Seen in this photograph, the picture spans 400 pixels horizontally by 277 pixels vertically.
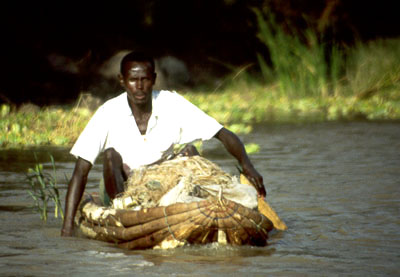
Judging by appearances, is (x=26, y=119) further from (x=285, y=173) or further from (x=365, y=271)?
(x=365, y=271)

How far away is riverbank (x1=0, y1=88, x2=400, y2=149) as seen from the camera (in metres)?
10.7

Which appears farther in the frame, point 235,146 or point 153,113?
point 153,113

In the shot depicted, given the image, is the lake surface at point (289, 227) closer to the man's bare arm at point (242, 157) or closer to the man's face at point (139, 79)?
the man's bare arm at point (242, 157)

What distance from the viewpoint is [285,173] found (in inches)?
345

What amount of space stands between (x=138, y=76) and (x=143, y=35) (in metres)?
11.1

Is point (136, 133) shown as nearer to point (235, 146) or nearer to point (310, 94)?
point (235, 146)

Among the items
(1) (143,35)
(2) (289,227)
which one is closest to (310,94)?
(1) (143,35)

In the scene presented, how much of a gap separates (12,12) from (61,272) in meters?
9.25

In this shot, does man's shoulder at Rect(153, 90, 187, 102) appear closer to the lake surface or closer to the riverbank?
the lake surface

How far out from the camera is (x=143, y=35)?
664 inches

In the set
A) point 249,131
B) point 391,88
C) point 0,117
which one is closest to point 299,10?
point 391,88

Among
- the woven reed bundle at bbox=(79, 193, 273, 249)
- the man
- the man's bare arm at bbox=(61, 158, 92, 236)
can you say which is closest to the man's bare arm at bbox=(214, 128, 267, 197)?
the man

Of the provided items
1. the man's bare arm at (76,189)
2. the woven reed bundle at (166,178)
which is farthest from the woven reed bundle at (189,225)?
the man's bare arm at (76,189)

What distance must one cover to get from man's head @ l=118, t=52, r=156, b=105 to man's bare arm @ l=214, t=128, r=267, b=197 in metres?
0.61
